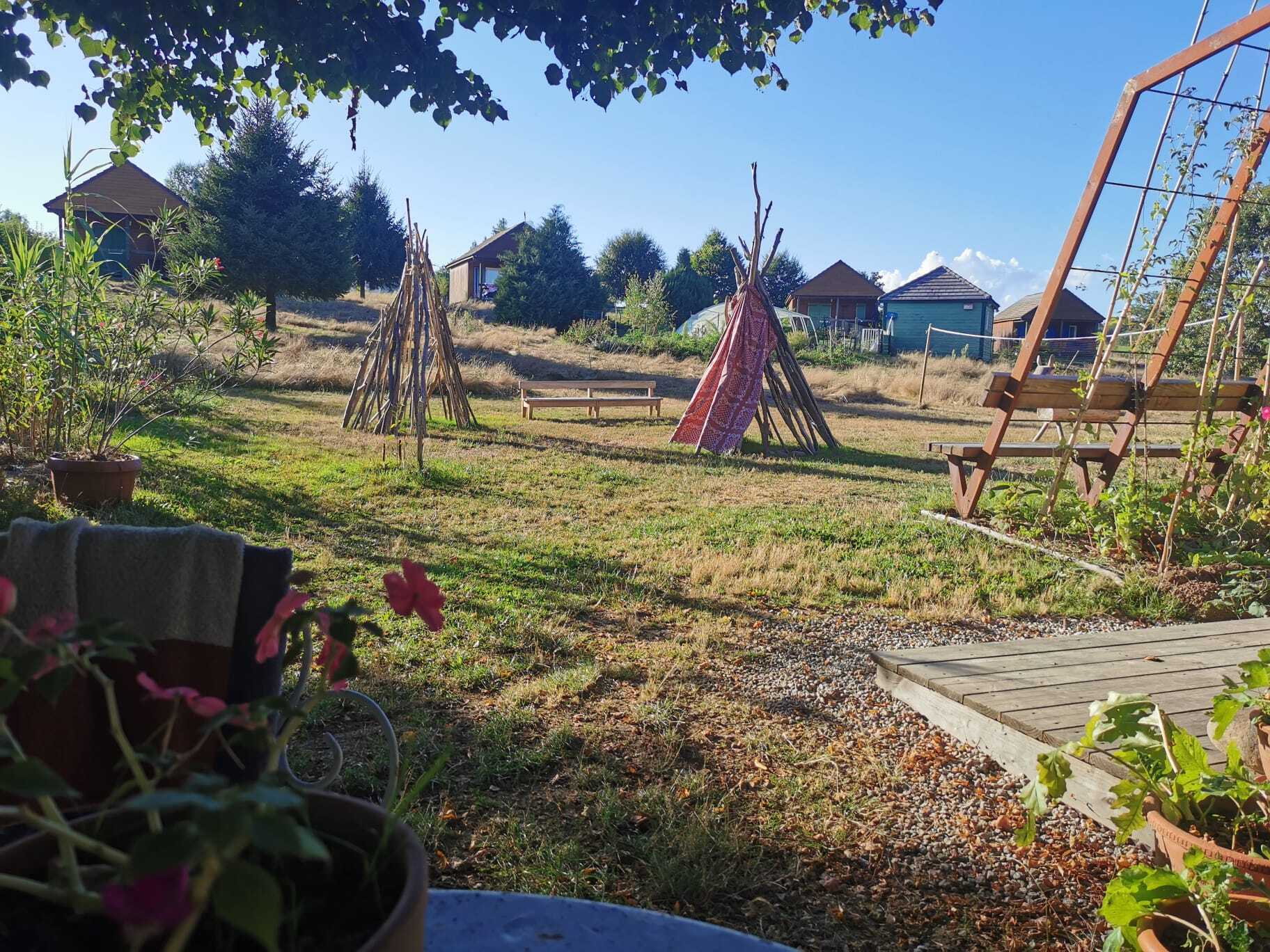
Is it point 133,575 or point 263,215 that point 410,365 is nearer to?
point 133,575

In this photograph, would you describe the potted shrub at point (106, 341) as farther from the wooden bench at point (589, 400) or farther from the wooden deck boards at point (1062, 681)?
the wooden bench at point (589, 400)

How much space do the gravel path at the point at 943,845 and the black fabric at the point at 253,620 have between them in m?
1.45

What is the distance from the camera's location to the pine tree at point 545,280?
28.8 m

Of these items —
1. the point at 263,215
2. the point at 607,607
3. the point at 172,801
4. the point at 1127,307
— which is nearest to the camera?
the point at 172,801

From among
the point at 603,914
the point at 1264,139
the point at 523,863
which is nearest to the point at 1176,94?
the point at 1264,139

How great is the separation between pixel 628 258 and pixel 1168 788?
46965 mm

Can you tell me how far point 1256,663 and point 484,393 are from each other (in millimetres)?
14412

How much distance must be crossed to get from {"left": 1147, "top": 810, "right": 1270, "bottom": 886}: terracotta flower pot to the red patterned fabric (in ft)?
25.1

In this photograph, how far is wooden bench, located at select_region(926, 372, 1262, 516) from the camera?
5.51 metres

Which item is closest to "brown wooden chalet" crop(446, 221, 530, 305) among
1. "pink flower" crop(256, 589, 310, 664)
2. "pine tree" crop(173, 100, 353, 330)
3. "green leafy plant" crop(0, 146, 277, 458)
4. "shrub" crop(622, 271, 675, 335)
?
"shrub" crop(622, 271, 675, 335)

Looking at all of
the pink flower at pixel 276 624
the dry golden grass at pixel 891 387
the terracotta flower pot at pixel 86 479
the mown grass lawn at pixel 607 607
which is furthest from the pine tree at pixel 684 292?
the pink flower at pixel 276 624

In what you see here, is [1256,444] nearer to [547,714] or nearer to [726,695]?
[726,695]

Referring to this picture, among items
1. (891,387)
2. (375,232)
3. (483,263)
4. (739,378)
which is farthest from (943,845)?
(483,263)

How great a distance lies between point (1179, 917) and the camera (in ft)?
6.04
